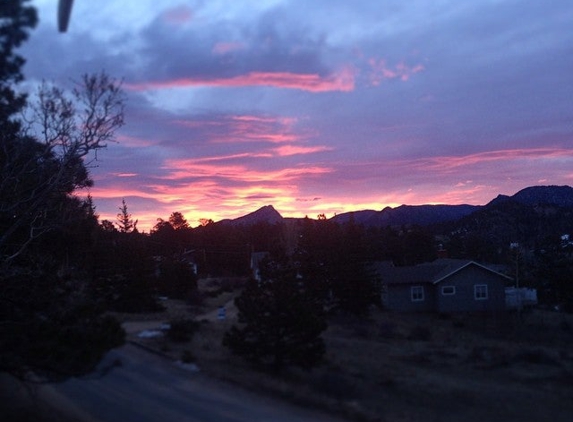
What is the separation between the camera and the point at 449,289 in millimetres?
50281

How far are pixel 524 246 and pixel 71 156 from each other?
76718 mm

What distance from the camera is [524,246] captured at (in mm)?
84125

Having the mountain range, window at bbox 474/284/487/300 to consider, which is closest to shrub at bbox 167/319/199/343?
window at bbox 474/284/487/300

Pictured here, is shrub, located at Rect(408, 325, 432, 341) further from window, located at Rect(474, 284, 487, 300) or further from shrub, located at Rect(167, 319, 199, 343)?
window, located at Rect(474, 284, 487, 300)

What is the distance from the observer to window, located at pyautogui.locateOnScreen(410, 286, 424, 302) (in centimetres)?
5119

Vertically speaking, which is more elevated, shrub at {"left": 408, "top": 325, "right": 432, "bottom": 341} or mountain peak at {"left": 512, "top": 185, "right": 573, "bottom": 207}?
mountain peak at {"left": 512, "top": 185, "right": 573, "bottom": 207}

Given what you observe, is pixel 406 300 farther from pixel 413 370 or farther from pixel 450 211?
pixel 450 211

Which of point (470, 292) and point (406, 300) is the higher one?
point (470, 292)

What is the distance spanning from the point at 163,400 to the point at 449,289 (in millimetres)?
38054

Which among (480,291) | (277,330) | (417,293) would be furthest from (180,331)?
(480,291)

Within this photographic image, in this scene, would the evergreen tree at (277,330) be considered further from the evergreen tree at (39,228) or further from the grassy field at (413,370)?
the evergreen tree at (39,228)

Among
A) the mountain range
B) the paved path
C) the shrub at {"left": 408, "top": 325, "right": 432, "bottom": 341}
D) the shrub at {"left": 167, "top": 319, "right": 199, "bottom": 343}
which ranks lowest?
the shrub at {"left": 408, "top": 325, "right": 432, "bottom": 341}

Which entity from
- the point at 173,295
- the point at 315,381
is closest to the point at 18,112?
the point at 315,381

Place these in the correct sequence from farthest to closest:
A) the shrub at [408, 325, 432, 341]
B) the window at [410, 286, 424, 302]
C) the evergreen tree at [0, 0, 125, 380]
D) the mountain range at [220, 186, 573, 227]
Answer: the mountain range at [220, 186, 573, 227]
the window at [410, 286, 424, 302]
the shrub at [408, 325, 432, 341]
the evergreen tree at [0, 0, 125, 380]
